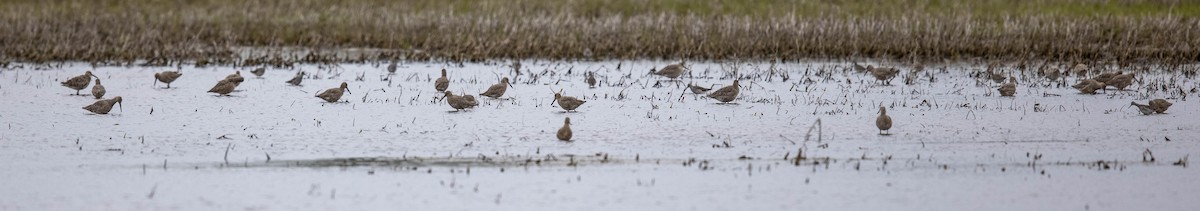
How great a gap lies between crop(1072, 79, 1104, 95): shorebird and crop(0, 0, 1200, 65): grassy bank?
14.2ft

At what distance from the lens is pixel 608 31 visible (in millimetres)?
22625

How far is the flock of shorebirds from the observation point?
12.6 m

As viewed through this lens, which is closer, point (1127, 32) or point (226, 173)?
point (226, 173)

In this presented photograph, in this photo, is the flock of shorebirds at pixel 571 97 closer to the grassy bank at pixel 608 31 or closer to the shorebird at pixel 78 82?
the shorebird at pixel 78 82

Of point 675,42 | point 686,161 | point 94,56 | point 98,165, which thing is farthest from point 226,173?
point 675,42

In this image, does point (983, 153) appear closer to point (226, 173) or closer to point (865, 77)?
point (226, 173)

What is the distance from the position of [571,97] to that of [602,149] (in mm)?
2434

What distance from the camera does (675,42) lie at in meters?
21.2

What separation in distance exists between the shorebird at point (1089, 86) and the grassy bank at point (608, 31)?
4338 millimetres

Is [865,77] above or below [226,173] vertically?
above

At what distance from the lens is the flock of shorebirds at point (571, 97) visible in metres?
12.6

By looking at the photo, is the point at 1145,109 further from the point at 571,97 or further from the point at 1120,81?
the point at 571,97

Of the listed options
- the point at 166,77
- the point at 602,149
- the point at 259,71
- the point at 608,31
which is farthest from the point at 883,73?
the point at 166,77

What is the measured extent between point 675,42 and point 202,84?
7.22 meters
